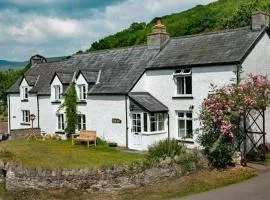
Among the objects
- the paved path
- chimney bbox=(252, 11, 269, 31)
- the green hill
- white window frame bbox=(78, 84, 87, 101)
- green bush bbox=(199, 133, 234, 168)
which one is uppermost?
the green hill

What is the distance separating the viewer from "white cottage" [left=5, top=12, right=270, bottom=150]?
27984 millimetres

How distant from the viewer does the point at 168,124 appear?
102 feet

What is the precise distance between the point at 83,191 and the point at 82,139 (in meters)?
14.7

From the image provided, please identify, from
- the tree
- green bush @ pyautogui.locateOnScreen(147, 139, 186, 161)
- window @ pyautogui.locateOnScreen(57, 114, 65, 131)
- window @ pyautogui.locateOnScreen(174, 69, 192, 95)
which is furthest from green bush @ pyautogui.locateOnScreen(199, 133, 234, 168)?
window @ pyautogui.locateOnScreen(57, 114, 65, 131)

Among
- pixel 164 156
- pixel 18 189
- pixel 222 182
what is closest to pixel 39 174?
pixel 18 189

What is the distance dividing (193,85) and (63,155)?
32.2 ft

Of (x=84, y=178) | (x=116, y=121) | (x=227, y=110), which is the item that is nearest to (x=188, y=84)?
(x=116, y=121)

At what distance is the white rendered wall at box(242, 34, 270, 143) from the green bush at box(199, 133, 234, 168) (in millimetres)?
5694

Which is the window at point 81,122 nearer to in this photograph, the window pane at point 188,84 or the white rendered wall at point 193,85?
the white rendered wall at point 193,85

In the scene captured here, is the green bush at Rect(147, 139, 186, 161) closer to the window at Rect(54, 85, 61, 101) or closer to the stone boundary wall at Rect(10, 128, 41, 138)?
the window at Rect(54, 85, 61, 101)

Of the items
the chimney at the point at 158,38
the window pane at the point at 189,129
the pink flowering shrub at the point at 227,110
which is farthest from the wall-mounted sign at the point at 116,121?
the pink flowering shrub at the point at 227,110

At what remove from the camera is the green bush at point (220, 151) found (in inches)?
885

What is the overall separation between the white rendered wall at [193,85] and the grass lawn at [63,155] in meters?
4.38

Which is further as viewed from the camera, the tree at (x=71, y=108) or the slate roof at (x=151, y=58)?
the tree at (x=71, y=108)
